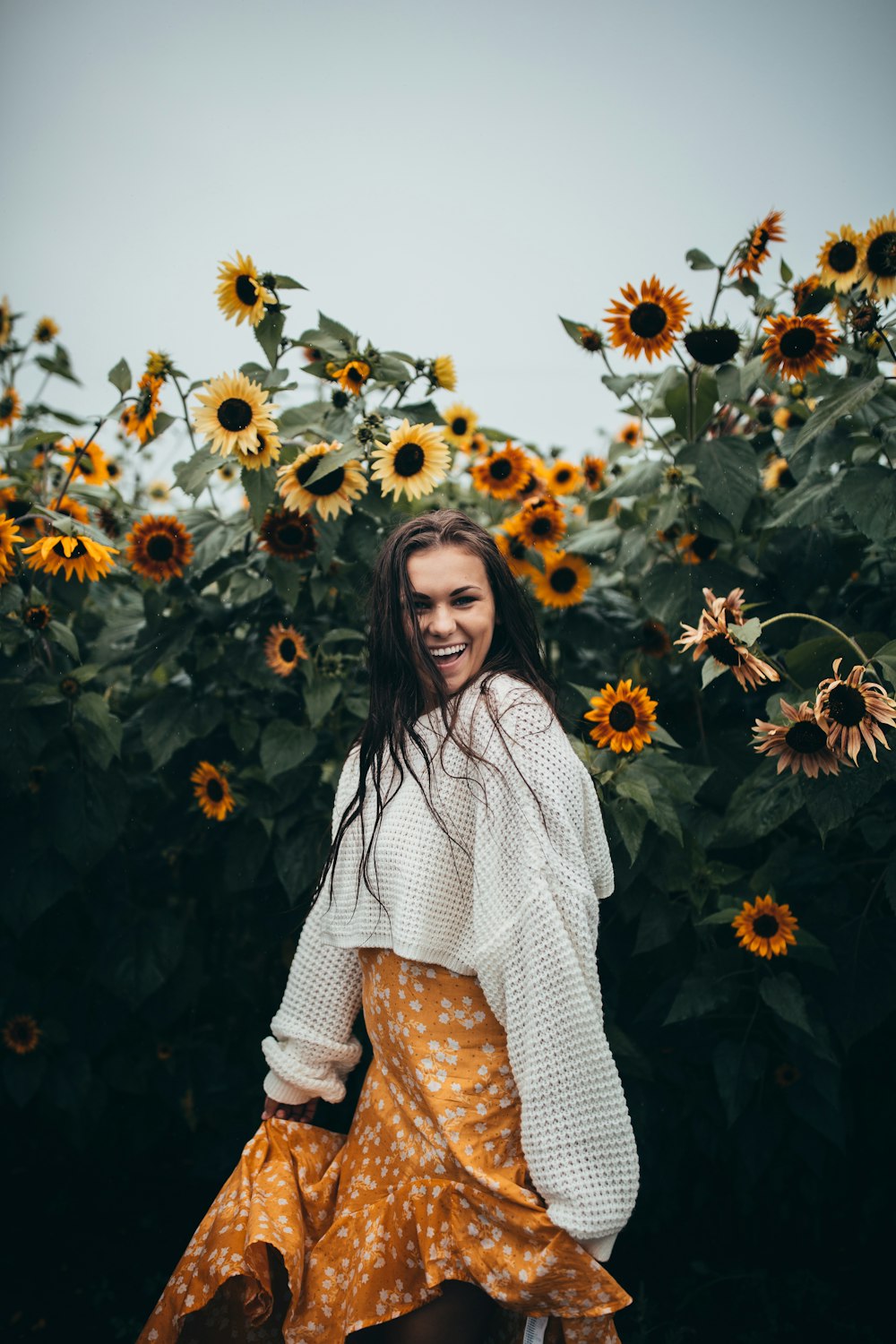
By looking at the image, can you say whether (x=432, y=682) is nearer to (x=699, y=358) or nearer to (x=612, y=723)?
(x=612, y=723)

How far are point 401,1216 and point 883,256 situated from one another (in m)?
1.94

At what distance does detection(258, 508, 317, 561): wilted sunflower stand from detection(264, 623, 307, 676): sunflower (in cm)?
16

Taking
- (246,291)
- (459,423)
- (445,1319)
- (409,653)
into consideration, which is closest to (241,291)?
(246,291)

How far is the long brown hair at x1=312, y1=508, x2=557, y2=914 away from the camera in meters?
1.55

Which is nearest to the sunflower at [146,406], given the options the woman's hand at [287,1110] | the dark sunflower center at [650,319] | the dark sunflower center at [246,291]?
the dark sunflower center at [246,291]

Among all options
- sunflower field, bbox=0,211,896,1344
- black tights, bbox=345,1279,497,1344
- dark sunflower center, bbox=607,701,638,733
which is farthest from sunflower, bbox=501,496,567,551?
black tights, bbox=345,1279,497,1344

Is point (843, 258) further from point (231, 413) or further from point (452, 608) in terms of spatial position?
point (231, 413)

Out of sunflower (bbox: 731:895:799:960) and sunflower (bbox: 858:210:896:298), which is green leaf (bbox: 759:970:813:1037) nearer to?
sunflower (bbox: 731:895:799:960)

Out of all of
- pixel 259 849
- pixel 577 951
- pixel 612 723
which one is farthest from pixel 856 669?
pixel 259 849

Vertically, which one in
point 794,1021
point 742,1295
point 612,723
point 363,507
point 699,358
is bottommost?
point 742,1295

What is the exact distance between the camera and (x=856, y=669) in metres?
1.54

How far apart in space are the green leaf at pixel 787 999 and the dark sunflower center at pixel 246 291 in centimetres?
175

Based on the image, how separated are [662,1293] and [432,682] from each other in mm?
1523

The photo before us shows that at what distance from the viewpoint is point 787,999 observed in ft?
6.04
